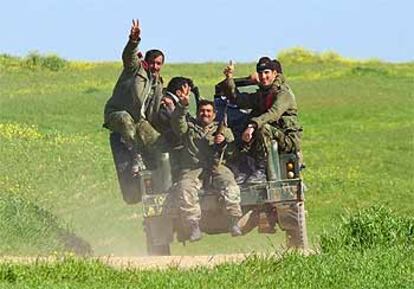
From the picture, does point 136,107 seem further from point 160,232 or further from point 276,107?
point 276,107

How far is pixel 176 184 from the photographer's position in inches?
512

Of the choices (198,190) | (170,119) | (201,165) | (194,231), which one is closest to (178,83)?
(170,119)

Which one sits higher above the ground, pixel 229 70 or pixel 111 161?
pixel 229 70

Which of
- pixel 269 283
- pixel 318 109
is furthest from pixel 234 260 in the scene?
pixel 318 109

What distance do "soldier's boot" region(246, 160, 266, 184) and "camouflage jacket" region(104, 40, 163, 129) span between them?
1.11 meters

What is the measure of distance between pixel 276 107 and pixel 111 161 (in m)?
10.4

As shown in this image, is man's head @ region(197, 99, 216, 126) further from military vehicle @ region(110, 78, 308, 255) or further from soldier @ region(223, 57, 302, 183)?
military vehicle @ region(110, 78, 308, 255)

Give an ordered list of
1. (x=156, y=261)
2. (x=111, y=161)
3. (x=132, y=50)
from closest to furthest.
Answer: (x=156, y=261) < (x=132, y=50) < (x=111, y=161)

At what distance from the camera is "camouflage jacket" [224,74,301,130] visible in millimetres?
13070

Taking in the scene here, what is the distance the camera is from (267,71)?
A: 526 inches

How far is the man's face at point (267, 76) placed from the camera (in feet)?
43.9

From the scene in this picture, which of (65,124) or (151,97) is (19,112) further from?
(151,97)

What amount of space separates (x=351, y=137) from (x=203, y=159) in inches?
741

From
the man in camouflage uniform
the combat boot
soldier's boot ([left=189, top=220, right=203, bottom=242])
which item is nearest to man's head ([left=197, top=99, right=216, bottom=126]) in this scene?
the man in camouflage uniform
